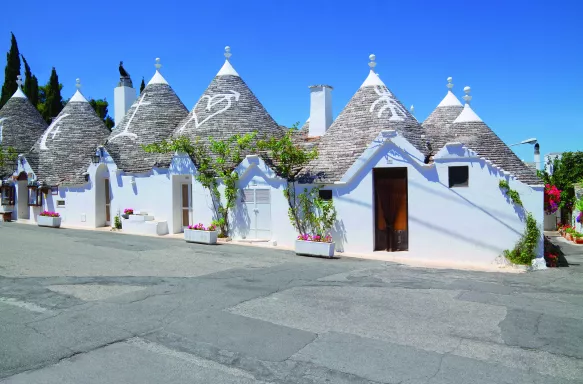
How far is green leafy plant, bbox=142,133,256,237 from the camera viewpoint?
55.5ft

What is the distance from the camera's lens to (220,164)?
17359 mm

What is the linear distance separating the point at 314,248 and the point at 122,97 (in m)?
16.6

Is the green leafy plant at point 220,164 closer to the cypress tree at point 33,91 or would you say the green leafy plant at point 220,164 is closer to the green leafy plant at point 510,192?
the green leafy plant at point 510,192

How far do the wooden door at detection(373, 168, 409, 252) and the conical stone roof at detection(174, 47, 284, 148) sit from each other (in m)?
6.03

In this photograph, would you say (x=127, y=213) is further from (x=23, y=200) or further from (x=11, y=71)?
(x=11, y=71)

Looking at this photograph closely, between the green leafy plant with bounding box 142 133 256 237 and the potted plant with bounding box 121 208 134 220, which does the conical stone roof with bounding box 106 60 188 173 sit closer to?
the potted plant with bounding box 121 208 134 220

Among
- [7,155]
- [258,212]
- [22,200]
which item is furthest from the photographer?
[7,155]

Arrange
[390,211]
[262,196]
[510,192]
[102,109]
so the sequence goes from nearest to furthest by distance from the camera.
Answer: [510,192] → [390,211] → [262,196] → [102,109]

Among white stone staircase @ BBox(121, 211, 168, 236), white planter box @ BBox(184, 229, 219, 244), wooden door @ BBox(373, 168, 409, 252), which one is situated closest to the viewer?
wooden door @ BBox(373, 168, 409, 252)

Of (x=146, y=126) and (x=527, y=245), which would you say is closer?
(x=527, y=245)

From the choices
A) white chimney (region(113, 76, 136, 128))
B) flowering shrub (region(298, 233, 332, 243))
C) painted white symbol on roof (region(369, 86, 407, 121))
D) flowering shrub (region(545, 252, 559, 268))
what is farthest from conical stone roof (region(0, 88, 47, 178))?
flowering shrub (region(545, 252, 559, 268))

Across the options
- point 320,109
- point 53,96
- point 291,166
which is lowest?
point 291,166

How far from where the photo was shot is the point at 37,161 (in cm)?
2427

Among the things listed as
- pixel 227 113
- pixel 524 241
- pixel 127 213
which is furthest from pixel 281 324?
pixel 127 213
